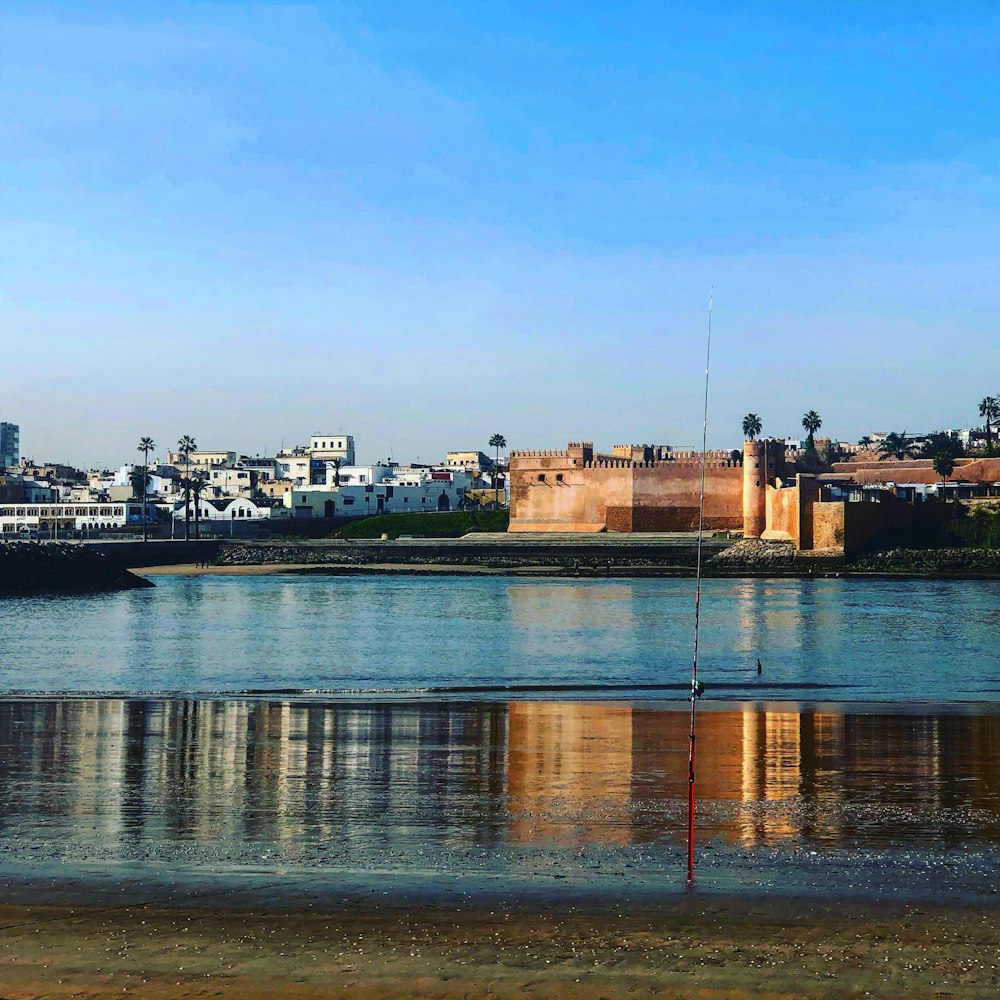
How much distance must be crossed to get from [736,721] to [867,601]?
25350 mm

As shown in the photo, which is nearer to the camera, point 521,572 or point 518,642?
point 518,642

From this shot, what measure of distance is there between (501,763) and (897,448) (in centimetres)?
8459

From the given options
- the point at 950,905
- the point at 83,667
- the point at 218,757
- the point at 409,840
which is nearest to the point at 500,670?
the point at 83,667

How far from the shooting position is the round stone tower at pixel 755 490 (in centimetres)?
5891

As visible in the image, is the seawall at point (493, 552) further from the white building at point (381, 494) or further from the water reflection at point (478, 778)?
the water reflection at point (478, 778)

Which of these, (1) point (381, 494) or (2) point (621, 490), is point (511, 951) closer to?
(2) point (621, 490)

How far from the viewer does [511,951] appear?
577 cm

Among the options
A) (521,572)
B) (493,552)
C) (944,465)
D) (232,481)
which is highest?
(944,465)

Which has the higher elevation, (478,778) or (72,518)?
(72,518)

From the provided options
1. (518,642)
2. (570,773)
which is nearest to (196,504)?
(518,642)

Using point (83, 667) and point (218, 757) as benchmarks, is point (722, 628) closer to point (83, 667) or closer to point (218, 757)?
point (83, 667)

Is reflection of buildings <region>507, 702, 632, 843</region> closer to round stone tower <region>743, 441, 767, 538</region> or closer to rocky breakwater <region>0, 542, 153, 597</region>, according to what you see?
rocky breakwater <region>0, 542, 153, 597</region>

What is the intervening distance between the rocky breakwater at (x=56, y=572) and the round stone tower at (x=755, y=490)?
27802mm

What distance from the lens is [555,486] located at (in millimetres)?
68625
